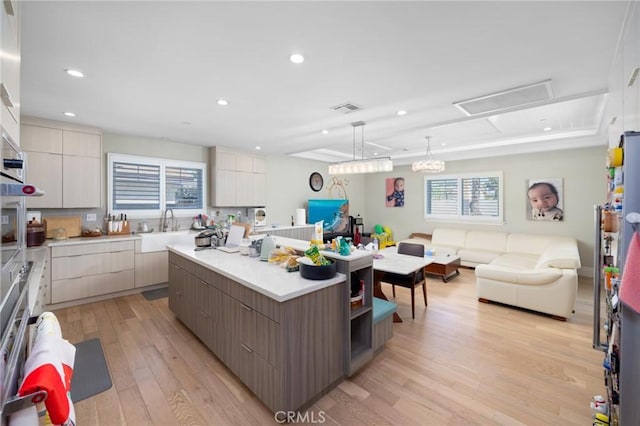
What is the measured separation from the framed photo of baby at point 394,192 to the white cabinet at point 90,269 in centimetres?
613

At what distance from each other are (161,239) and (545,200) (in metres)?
7.17

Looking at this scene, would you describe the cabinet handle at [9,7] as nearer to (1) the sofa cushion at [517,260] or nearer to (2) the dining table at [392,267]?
(2) the dining table at [392,267]

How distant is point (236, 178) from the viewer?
5.35 meters

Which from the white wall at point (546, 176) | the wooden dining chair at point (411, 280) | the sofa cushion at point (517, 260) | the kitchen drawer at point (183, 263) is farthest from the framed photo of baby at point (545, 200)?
the kitchen drawer at point (183, 263)

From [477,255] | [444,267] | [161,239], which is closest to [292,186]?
[161,239]

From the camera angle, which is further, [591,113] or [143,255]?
[143,255]

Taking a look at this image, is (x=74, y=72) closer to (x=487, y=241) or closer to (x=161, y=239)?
(x=161, y=239)

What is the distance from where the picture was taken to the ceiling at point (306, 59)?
1.62 metres

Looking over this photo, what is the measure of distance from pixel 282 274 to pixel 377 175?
6457mm

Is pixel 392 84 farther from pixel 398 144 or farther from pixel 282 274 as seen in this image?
pixel 398 144

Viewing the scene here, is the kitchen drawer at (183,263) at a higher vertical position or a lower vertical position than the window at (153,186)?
lower

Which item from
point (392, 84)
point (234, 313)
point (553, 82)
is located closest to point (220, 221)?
point (234, 313)

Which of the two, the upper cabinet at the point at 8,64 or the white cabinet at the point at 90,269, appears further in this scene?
the white cabinet at the point at 90,269

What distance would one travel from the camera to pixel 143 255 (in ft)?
13.6
